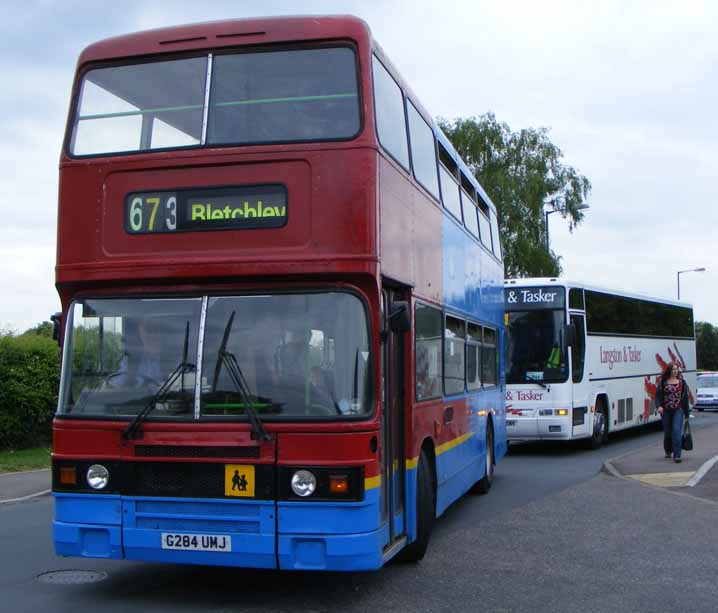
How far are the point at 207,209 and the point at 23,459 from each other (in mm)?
12002

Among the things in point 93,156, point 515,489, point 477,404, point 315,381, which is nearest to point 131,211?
point 93,156

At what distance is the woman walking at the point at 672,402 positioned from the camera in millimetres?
16484

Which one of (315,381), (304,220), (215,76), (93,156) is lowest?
(315,381)

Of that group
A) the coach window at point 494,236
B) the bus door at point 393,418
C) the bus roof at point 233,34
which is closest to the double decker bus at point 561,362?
the coach window at point 494,236

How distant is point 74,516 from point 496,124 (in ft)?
140

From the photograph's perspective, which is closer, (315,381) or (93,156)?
(315,381)

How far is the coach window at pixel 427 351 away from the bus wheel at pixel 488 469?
4239mm

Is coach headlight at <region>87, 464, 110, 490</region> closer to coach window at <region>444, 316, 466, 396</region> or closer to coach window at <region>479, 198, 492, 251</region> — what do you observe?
coach window at <region>444, 316, 466, 396</region>

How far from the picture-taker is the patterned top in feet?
54.6

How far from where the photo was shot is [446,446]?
9.99m

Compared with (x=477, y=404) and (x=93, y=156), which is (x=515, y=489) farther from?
(x=93, y=156)

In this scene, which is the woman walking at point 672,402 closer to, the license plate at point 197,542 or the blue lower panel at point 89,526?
the license plate at point 197,542

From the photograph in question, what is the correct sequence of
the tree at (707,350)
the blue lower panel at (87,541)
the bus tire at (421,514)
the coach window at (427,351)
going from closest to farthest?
the blue lower panel at (87,541) → the bus tire at (421,514) → the coach window at (427,351) → the tree at (707,350)

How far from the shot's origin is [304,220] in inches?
279
